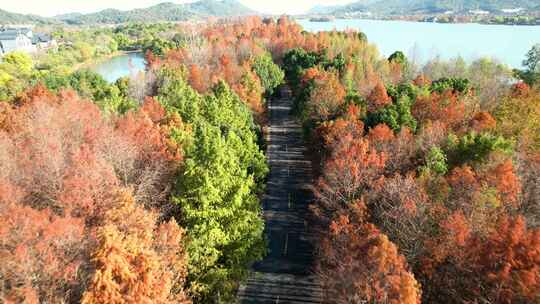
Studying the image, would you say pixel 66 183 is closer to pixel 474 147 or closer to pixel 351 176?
pixel 351 176

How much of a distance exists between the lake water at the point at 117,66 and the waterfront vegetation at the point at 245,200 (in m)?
62.6

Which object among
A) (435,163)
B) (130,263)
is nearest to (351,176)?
(435,163)

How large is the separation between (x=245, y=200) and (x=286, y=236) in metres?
9.62

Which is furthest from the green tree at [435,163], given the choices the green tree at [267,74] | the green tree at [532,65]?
the green tree at [267,74]

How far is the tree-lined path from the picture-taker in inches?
1014

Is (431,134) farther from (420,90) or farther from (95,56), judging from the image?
(95,56)

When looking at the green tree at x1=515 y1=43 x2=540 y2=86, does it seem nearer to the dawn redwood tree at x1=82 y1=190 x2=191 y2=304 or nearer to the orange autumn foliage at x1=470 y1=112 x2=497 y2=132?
the orange autumn foliage at x1=470 y1=112 x2=497 y2=132

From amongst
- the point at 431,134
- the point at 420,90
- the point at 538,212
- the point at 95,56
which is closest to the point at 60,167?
the point at 431,134

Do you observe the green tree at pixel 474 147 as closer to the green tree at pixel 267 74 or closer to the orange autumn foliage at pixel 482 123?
the orange autumn foliage at pixel 482 123

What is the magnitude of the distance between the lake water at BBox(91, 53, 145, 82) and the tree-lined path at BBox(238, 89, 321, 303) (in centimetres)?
6958

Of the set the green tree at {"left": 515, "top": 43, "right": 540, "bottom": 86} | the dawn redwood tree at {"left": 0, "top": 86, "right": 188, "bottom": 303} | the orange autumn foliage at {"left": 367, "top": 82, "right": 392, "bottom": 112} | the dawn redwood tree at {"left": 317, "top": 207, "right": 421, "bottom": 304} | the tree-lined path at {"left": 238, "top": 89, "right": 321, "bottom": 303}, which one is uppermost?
the green tree at {"left": 515, "top": 43, "right": 540, "bottom": 86}

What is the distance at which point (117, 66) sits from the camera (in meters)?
123

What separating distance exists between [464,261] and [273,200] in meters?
21.8

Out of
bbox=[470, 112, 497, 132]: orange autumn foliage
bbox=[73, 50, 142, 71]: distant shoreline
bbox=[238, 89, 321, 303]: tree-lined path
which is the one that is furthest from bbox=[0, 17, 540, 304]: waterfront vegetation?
bbox=[73, 50, 142, 71]: distant shoreline
